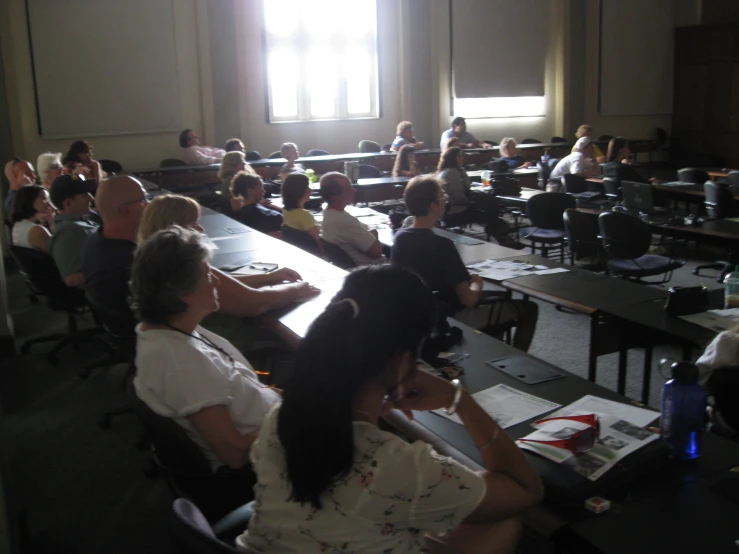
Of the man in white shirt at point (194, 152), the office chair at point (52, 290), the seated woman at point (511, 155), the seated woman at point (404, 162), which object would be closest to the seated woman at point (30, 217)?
the office chair at point (52, 290)

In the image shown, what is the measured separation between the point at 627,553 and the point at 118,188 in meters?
2.63

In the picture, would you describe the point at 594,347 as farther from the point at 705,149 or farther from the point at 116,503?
the point at 705,149

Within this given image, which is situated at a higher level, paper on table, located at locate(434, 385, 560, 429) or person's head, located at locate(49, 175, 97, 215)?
person's head, located at locate(49, 175, 97, 215)

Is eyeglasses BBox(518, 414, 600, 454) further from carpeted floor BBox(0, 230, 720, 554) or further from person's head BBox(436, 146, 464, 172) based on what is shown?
person's head BBox(436, 146, 464, 172)

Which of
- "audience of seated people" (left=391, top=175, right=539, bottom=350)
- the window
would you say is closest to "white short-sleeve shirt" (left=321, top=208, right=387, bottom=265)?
"audience of seated people" (left=391, top=175, right=539, bottom=350)

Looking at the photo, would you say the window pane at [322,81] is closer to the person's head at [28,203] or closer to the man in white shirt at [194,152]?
the man in white shirt at [194,152]

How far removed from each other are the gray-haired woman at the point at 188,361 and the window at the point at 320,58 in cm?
950

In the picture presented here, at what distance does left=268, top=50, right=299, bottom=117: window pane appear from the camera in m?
11.1

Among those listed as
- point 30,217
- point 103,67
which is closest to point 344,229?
point 30,217

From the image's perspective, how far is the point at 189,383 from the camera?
69.6 inches

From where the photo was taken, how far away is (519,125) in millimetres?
13062

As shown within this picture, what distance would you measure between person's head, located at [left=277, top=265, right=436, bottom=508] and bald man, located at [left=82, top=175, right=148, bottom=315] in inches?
82.8

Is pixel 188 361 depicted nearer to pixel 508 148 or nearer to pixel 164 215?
pixel 164 215

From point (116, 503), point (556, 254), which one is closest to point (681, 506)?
point (116, 503)
